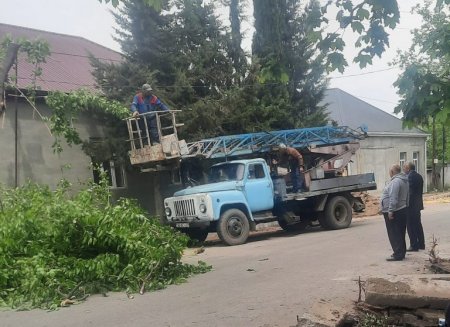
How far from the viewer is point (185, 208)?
13477 millimetres

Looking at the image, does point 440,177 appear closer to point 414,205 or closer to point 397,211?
point 414,205

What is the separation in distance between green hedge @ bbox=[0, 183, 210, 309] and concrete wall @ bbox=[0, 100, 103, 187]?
6.58 metres

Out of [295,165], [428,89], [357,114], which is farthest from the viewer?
[357,114]

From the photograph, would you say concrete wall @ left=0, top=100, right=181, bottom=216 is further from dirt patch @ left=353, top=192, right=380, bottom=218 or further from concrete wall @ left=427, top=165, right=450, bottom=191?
concrete wall @ left=427, top=165, right=450, bottom=191

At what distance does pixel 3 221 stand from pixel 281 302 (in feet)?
15.3

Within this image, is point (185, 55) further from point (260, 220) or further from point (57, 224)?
point (57, 224)

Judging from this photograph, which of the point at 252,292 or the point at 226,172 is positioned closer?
the point at 252,292

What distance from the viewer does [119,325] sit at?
6.14 meters

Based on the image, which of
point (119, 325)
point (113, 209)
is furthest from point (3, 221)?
point (119, 325)

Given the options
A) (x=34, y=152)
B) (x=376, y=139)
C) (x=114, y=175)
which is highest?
(x=34, y=152)

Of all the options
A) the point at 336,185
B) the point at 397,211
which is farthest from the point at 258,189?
the point at 397,211

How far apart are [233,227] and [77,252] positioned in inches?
225

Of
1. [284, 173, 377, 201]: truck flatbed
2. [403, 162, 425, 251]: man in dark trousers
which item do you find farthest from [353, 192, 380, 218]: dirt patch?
[403, 162, 425, 251]: man in dark trousers

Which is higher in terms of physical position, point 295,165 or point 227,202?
point 295,165
